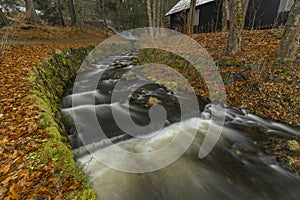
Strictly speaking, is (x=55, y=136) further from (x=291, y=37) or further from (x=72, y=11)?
(x=72, y=11)

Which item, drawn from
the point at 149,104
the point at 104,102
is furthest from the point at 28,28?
the point at 149,104

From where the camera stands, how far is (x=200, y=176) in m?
3.49

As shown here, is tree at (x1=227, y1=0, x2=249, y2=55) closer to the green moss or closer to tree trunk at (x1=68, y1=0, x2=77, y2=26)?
the green moss

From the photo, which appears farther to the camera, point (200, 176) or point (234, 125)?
point (234, 125)

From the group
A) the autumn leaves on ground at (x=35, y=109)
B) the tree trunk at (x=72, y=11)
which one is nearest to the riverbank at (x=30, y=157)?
the autumn leaves on ground at (x=35, y=109)

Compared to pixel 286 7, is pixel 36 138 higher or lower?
lower

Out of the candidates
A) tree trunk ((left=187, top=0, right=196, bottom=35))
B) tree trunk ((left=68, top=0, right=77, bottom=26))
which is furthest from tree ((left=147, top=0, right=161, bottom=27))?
tree trunk ((left=68, top=0, right=77, bottom=26))

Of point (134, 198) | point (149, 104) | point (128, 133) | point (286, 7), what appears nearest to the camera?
point (134, 198)

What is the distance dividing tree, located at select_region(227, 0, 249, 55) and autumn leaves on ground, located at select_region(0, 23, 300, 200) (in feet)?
1.27

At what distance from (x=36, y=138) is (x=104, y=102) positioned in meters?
4.22

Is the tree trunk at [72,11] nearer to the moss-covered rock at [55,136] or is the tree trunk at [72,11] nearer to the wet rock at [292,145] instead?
the moss-covered rock at [55,136]

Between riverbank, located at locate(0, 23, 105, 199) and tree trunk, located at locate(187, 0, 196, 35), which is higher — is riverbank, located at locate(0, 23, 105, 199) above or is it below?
below

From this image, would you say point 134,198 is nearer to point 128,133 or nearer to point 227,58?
point 128,133

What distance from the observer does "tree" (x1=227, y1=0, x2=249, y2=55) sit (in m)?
6.57
